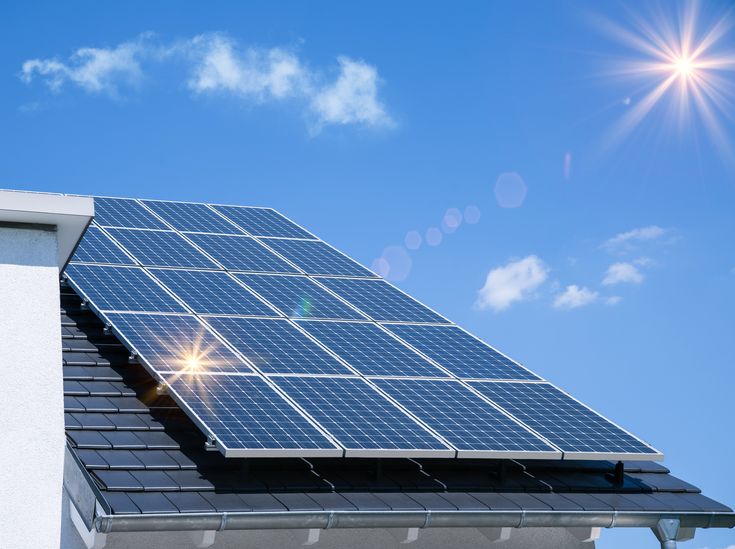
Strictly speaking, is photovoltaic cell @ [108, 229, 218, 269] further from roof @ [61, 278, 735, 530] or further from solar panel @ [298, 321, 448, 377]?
solar panel @ [298, 321, 448, 377]

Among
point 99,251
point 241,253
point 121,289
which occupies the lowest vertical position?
point 121,289

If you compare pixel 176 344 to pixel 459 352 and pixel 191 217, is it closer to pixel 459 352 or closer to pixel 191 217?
pixel 459 352

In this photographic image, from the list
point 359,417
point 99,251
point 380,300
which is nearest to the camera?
point 359,417

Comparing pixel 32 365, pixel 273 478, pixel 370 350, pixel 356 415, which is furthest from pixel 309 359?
pixel 32 365

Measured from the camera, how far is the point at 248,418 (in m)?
13.5

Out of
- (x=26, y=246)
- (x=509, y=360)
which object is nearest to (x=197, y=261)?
(x=509, y=360)

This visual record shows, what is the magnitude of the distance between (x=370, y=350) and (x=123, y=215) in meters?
8.11

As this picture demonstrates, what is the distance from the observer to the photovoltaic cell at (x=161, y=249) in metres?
19.8

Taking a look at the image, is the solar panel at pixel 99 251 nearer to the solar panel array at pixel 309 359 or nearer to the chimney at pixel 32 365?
the solar panel array at pixel 309 359

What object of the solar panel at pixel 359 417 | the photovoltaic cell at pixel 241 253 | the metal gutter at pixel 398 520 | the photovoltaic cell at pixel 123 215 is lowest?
the metal gutter at pixel 398 520

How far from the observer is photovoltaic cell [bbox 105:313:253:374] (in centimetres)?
1473

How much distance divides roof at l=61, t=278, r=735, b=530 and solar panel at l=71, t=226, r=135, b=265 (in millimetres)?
2300

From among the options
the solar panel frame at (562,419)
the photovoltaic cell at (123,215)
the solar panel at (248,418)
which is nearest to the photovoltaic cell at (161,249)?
the photovoltaic cell at (123,215)

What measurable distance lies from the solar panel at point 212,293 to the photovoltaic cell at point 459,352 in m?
2.38
